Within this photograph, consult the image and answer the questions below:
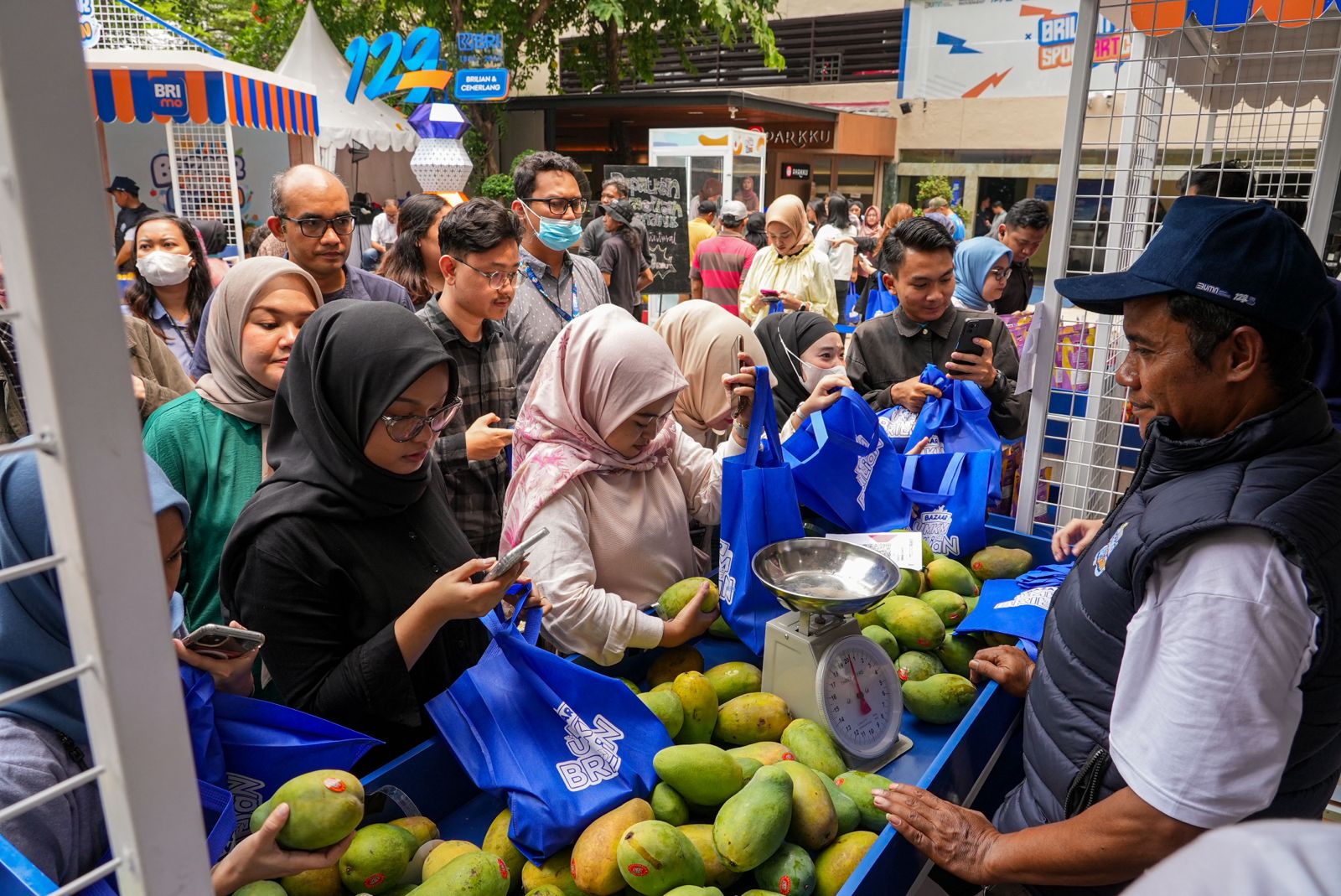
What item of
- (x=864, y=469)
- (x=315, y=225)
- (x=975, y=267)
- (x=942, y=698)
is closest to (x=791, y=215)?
(x=975, y=267)

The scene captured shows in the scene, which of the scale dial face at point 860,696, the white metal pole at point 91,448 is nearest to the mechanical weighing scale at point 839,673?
the scale dial face at point 860,696

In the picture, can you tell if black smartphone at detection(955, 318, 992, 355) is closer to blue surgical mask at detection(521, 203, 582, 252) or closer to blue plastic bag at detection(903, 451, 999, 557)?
blue plastic bag at detection(903, 451, 999, 557)

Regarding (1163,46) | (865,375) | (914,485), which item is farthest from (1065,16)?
(914,485)

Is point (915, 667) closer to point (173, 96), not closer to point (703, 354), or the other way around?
point (703, 354)

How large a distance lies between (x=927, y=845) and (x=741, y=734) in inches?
16.4

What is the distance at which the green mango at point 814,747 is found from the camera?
5.25 ft

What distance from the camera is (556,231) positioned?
154 inches

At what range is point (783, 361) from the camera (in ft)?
11.6

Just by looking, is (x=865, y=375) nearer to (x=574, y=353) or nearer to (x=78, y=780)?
(x=574, y=353)

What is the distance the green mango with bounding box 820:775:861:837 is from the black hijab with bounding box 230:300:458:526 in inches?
40.0

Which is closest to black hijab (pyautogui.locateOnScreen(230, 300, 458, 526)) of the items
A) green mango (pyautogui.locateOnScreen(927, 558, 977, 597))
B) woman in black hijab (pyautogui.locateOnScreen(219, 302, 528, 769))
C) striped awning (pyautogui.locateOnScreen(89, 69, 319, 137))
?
woman in black hijab (pyautogui.locateOnScreen(219, 302, 528, 769))

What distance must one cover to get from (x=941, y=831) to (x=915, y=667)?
1.73 feet

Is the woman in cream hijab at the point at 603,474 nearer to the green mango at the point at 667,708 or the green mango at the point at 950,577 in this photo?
the green mango at the point at 667,708

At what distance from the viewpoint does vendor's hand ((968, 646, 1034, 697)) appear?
6.24 ft
